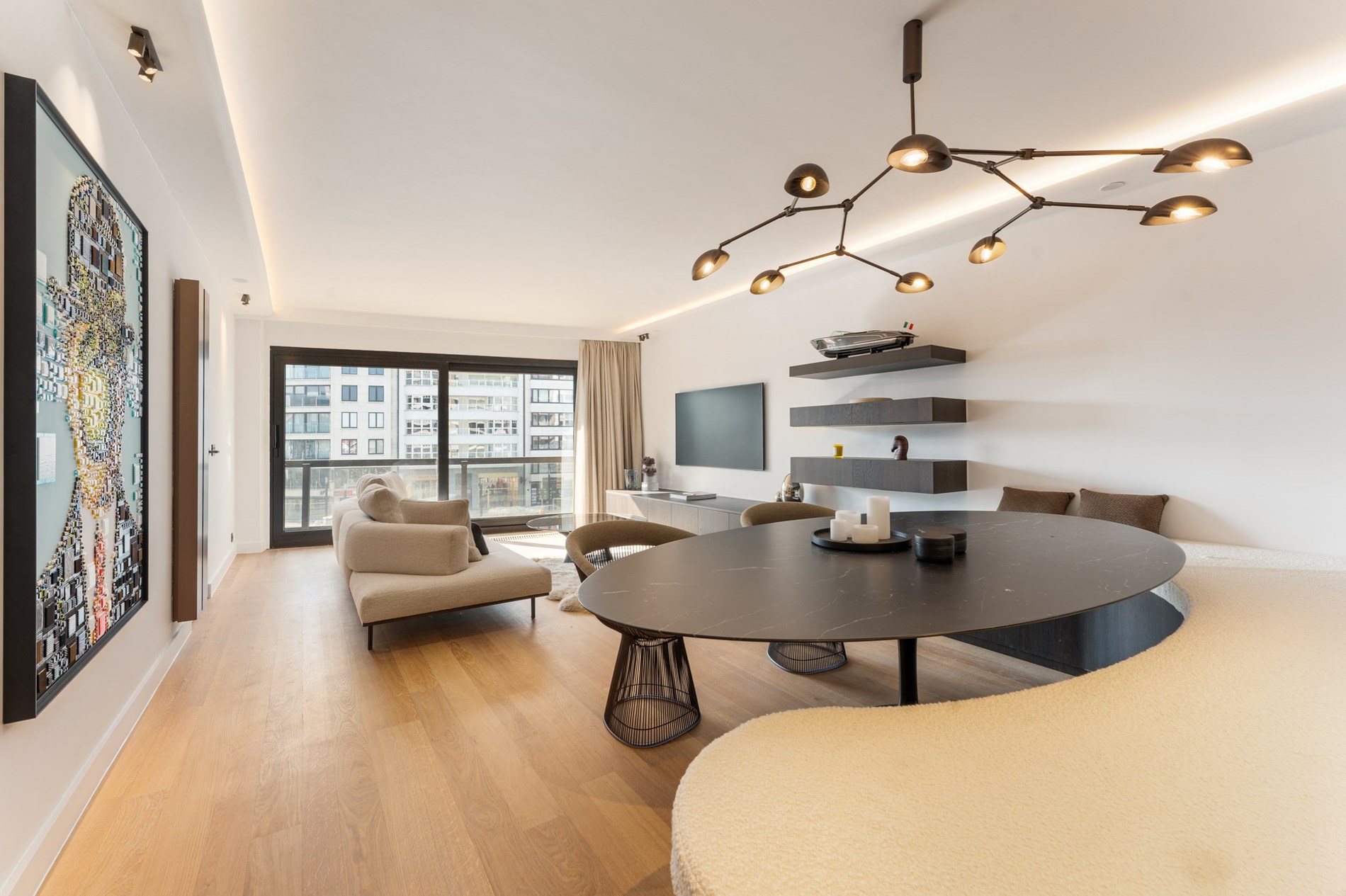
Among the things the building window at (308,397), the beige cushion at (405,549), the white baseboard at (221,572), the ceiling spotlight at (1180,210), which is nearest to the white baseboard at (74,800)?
the beige cushion at (405,549)

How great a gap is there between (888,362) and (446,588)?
3044 millimetres

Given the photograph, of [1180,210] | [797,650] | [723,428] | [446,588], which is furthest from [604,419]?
[1180,210]

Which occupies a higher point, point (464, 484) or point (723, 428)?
point (723, 428)

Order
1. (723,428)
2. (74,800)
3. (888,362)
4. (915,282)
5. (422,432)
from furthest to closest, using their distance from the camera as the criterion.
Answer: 1. (422,432)
2. (723,428)
3. (888,362)
4. (915,282)
5. (74,800)

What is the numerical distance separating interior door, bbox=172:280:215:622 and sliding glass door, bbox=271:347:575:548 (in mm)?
2812

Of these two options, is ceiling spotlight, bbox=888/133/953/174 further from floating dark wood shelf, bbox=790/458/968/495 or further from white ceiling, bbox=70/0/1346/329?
floating dark wood shelf, bbox=790/458/968/495

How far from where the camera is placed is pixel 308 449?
649cm

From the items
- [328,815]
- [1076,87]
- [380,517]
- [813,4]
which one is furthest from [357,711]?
[1076,87]

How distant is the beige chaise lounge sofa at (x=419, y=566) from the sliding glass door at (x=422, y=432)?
97.3 inches

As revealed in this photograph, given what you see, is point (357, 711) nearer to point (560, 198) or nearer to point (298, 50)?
point (298, 50)

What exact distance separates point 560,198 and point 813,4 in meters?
1.87

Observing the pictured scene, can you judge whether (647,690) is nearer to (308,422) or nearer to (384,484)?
(384,484)

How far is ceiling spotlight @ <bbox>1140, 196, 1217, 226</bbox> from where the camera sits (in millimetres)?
1845

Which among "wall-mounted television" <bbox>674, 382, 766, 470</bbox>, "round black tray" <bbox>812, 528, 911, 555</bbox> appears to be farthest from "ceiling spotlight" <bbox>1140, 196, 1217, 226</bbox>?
"wall-mounted television" <bbox>674, 382, 766, 470</bbox>
